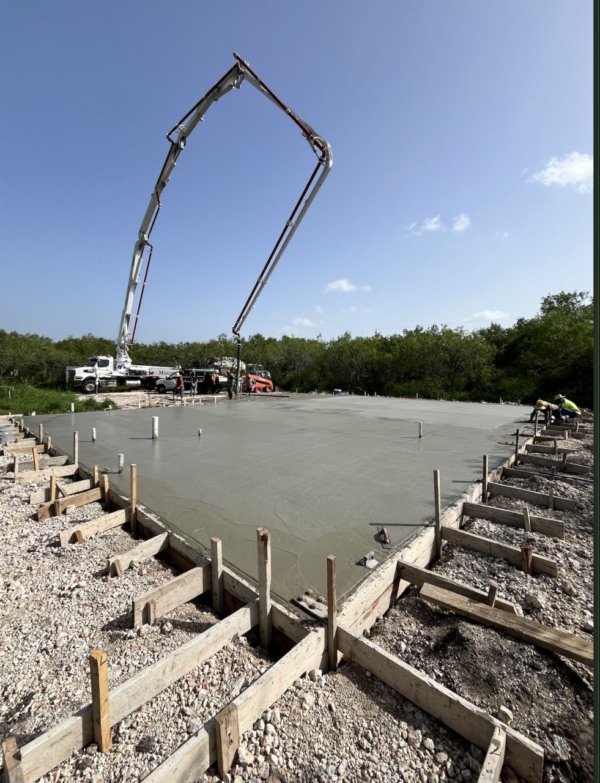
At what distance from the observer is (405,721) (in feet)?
7.60

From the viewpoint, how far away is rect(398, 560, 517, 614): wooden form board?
10.7 feet

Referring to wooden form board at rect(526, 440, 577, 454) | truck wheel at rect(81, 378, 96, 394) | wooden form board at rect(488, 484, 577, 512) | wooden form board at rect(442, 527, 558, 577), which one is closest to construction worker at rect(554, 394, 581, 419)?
wooden form board at rect(526, 440, 577, 454)

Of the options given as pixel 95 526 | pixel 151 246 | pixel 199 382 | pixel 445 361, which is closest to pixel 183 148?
pixel 151 246

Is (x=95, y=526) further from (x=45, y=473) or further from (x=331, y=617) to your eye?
(x=331, y=617)

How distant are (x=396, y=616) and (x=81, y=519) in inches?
178

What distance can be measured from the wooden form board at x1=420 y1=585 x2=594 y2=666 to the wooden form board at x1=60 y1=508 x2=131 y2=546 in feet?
13.0

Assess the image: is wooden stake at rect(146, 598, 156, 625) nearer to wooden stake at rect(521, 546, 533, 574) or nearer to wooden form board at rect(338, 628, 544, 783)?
wooden form board at rect(338, 628, 544, 783)

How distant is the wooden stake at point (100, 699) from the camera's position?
1.98m

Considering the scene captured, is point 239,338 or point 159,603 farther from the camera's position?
point 239,338

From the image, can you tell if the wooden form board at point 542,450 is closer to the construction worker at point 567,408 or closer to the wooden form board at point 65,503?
the construction worker at point 567,408

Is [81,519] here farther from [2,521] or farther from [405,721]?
[405,721]

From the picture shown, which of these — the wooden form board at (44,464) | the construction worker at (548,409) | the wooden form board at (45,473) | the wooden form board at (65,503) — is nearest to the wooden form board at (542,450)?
the construction worker at (548,409)

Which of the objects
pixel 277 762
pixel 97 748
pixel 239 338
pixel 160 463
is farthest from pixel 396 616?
pixel 239 338

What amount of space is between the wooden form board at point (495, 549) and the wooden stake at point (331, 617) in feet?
7.74
